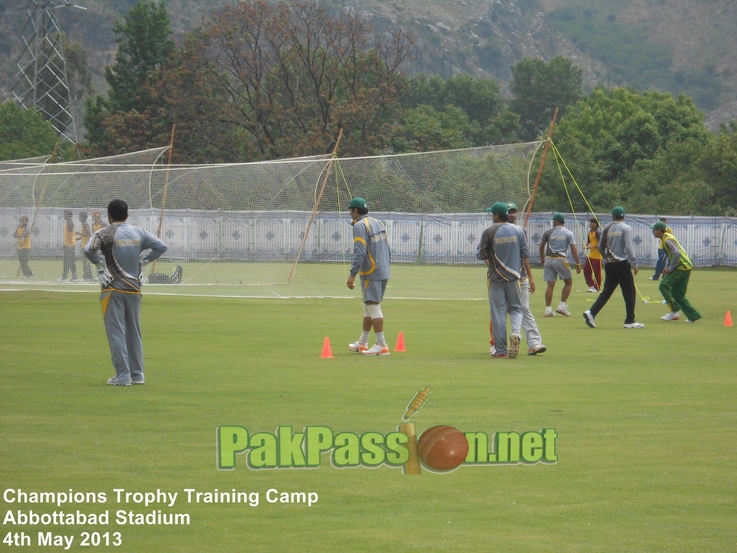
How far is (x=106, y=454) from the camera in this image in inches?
328

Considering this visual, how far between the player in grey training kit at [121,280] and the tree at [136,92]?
159ft

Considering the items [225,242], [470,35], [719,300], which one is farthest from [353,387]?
[470,35]

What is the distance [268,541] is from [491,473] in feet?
6.91

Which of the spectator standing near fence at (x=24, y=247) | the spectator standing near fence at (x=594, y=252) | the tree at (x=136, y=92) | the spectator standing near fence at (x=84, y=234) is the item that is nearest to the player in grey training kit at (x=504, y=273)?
the spectator standing near fence at (x=594, y=252)

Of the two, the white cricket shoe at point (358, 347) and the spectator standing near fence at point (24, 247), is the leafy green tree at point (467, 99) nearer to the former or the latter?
the spectator standing near fence at point (24, 247)

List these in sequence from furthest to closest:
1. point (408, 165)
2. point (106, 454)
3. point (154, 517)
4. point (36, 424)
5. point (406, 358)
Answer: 1. point (408, 165)
2. point (406, 358)
3. point (36, 424)
4. point (106, 454)
5. point (154, 517)

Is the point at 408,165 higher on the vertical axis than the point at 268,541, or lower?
higher

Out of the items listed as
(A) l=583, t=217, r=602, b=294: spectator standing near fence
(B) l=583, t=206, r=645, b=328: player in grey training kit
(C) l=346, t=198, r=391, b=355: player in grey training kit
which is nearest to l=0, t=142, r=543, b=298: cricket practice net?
(A) l=583, t=217, r=602, b=294: spectator standing near fence

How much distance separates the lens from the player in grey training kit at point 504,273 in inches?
575

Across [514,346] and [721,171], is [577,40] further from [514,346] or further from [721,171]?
[514,346]

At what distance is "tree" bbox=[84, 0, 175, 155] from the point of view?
2367 inches

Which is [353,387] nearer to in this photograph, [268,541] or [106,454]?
[106,454]

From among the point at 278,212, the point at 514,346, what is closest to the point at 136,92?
the point at 278,212

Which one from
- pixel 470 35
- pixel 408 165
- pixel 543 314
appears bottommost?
pixel 543 314
